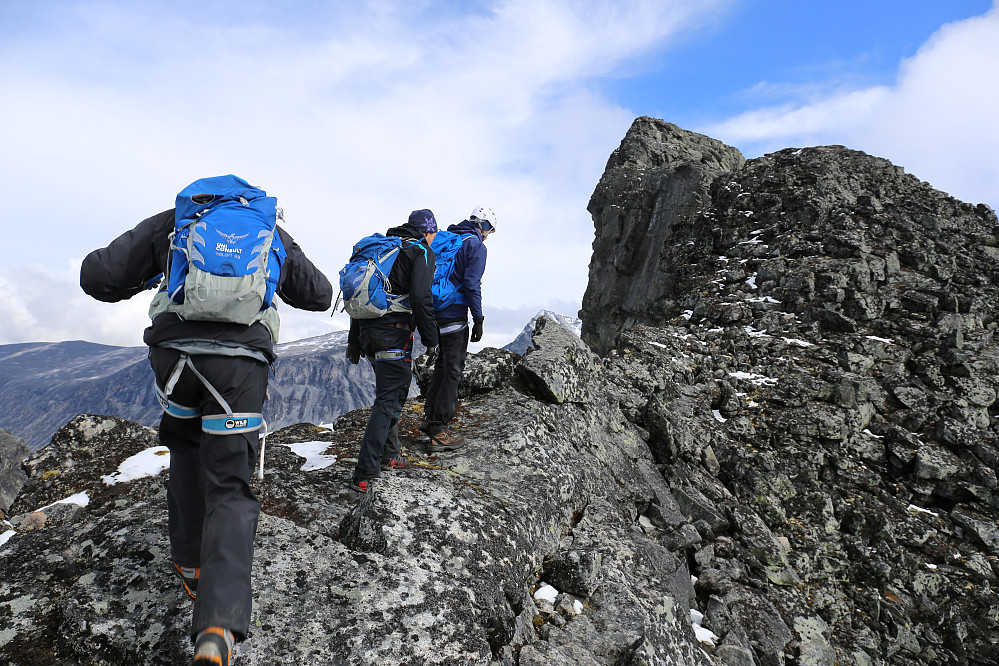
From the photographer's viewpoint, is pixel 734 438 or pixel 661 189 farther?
pixel 661 189

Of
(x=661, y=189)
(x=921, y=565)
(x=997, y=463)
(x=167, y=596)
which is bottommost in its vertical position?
(x=921, y=565)

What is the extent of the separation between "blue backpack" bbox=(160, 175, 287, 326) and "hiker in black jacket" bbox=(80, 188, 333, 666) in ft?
0.55

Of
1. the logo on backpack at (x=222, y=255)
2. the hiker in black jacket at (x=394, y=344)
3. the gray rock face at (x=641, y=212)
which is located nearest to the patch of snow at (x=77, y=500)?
the hiker in black jacket at (x=394, y=344)

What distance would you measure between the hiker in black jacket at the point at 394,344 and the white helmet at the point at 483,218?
58.3 inches

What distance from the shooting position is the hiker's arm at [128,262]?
12.1 ft

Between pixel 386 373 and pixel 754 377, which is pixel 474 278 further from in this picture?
pixel 754 377

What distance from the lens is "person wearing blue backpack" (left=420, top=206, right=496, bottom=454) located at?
7.73m

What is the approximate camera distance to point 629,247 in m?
32.2

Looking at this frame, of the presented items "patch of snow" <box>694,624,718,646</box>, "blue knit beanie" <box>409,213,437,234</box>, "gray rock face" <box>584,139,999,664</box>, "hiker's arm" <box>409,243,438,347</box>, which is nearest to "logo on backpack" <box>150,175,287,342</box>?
"hiker's arm" <box>409,243,438,347</box>

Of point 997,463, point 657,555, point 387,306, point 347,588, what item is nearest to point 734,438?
point 997,463

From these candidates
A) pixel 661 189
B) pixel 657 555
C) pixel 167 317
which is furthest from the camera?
pixel 661 189

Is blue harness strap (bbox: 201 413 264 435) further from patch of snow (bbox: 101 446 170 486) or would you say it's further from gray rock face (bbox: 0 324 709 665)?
patch of snow (bbox: 101 446 170 486)

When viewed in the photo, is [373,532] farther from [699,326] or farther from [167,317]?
[699,326]

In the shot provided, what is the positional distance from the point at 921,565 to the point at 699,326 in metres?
9.93
